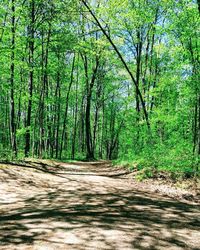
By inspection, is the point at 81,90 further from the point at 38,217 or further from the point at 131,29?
the point at 38,217

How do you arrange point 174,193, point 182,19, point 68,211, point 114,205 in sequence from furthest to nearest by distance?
point 182,19, point 174,193, point 114,205, point 68,211

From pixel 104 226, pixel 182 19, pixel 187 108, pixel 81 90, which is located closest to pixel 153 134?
pixel 187 108

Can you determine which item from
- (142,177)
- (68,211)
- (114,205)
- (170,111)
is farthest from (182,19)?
(68,211)

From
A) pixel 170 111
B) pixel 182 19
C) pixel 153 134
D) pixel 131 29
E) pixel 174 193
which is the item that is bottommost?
pixel 174 193

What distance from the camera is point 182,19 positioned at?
57.0 feet

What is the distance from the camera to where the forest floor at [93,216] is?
517cm

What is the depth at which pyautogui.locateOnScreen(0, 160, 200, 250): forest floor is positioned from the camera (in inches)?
204

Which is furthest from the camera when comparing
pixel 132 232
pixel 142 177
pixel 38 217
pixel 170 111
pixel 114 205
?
pixel 170 111

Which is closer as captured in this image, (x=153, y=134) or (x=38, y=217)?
(x=38, y=217)

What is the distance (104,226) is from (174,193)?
5844mm

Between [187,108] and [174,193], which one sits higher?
[187,108]

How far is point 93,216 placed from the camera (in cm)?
689

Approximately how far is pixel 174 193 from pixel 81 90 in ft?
132

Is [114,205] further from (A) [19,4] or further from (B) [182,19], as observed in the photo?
(A) [19,4]
